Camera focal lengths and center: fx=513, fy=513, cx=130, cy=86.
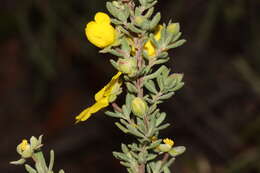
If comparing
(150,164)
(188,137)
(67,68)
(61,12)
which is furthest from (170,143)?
(67,68)

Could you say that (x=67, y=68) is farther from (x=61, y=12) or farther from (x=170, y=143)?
(x=170, y=143)

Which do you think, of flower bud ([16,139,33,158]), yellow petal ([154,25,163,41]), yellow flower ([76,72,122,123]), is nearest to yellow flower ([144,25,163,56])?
yellow petal ([154,25,163,41])

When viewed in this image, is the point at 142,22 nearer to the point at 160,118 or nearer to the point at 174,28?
the point at 174,28

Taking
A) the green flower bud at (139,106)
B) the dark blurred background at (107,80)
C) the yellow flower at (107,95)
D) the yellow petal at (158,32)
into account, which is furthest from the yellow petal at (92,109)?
the dark blurred background at (107,80)

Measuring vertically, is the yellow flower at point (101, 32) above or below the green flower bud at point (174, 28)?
above

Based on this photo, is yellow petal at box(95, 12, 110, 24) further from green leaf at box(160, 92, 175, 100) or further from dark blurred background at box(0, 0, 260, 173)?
dark blurred background at box(0, 0, 260, 173)

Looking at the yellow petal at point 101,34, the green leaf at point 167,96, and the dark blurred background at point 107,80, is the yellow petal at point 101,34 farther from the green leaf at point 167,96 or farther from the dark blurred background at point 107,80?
the dark blurred background at point 107,80
